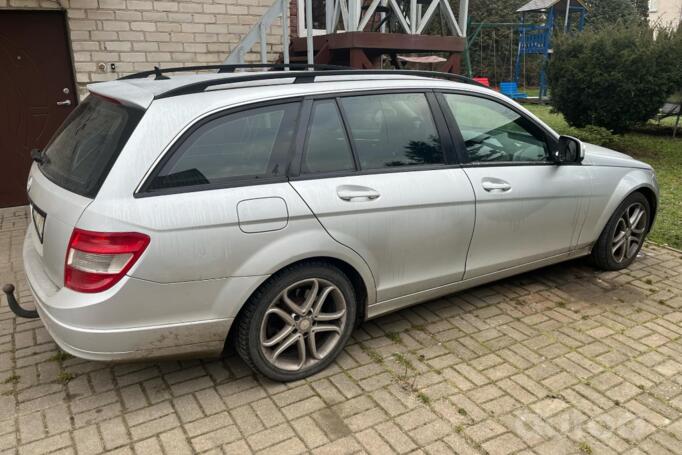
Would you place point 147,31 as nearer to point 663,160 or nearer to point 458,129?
point 458,129

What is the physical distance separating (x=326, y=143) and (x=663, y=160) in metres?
8.51

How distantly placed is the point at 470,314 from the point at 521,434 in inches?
51.7

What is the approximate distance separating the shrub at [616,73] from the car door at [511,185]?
593 centimetres

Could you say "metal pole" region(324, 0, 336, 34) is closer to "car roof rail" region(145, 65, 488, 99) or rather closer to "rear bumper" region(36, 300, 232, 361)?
"car roof rail" region(145, 65, 488, 99)

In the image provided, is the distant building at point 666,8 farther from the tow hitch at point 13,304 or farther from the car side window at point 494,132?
the tow hitch at point 13,304

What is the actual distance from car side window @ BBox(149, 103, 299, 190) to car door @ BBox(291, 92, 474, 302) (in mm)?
131

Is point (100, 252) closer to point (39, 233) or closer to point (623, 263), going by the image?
point (39, 233)

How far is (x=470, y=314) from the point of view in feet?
13.3

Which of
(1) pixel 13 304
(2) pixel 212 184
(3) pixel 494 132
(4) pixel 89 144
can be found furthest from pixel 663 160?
(1) pixel 13 304

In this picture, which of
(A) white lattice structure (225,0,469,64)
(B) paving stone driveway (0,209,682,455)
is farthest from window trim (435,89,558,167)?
(A) white lattice structure (225,0,469,64)

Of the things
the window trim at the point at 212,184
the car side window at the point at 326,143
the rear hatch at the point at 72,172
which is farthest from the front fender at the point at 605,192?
the rear hatch at the point at 72,172

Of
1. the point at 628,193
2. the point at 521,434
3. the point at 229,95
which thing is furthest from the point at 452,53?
the point at 521,434

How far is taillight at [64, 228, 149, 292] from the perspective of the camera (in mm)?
2586

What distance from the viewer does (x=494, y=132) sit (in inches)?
156
